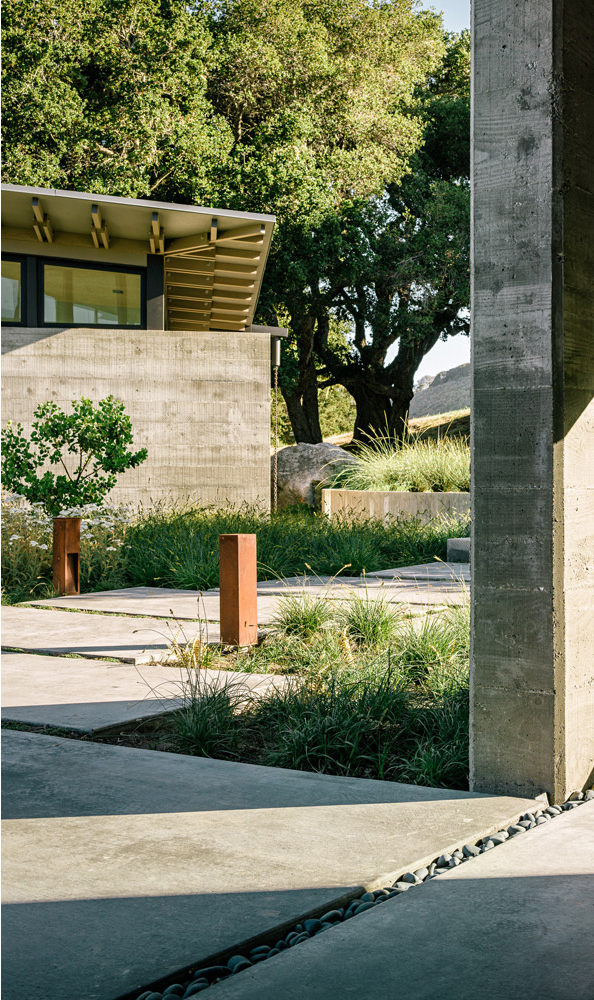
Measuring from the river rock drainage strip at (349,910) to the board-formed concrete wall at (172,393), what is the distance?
448 inches

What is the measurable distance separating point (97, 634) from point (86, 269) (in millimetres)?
10082

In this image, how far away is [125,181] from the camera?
2081 centimetres

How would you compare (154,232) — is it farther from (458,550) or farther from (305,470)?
(458,550)

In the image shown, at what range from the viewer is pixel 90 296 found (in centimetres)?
1531

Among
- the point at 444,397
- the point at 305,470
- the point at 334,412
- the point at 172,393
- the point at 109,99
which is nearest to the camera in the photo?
the point at 172,393

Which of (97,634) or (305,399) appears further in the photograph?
(305,399)

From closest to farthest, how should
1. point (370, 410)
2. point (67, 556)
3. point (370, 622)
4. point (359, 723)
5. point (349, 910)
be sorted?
point (349, 910) < point (359, 723) < point (370, 622) < point (67, 556) < point (370, 410)

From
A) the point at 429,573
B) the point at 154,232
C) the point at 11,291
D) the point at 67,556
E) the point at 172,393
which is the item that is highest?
the point at 154,232

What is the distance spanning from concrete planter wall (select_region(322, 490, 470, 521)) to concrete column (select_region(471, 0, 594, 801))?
9325 millimetres

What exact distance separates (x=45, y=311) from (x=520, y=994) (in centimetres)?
1423

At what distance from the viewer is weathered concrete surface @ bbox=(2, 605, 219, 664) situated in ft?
19.9

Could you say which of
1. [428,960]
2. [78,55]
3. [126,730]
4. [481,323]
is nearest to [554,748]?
[428,960]

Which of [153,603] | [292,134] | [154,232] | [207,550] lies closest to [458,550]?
[207,550]

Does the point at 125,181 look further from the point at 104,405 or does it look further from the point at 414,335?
the point at 104,405
